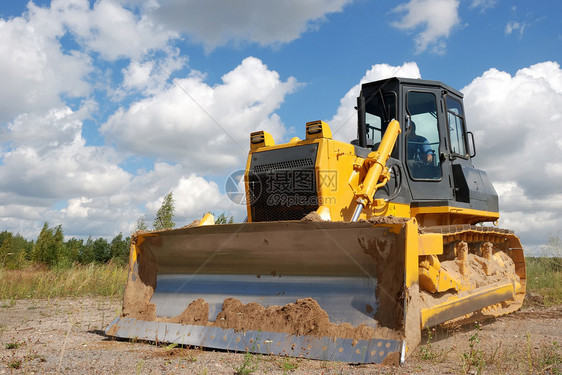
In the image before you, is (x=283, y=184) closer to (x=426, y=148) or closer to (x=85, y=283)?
(x=426, y=148)

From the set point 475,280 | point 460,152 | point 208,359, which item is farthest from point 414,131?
point 208,359

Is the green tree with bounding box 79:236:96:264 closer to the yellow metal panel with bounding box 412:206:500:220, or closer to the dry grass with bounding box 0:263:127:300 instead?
the dry grass with bounding box 0:263:127:300

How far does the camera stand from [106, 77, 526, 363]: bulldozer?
4.20 m

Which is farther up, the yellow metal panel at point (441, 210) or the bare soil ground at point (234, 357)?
the yellow metal panel at point (441, 210)

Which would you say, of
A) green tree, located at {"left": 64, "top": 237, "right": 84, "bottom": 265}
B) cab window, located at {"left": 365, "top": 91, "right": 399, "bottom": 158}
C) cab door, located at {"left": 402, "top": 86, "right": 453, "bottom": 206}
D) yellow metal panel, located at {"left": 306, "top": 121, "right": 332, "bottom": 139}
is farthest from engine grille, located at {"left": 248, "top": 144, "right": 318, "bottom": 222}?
green tree, located at {"left": 64, "top": 237, "right": 84, "bottom": 265}

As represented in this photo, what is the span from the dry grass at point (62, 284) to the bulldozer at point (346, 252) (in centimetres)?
626

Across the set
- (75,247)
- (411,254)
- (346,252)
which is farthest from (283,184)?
(75,247)

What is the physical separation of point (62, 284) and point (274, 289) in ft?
28.9

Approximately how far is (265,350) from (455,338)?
2.42 metres

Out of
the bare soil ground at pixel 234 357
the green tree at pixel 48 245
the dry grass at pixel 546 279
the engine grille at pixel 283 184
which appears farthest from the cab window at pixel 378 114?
the green tree at pixel 48 245

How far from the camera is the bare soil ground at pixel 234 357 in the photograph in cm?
371

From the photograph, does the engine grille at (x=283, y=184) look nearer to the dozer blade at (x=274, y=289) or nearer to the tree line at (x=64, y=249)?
the dozer blade at (x=274, y=289)

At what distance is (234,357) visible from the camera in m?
4.21

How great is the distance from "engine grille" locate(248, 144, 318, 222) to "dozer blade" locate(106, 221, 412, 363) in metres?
0.86
